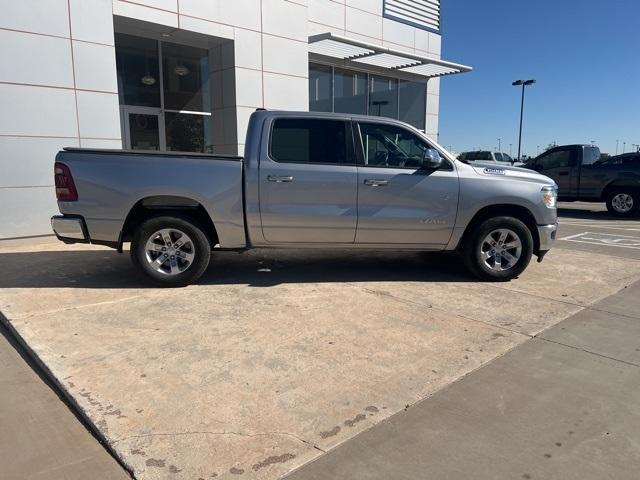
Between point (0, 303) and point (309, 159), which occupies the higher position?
point (309, 159)

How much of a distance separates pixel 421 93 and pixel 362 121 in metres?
13.2

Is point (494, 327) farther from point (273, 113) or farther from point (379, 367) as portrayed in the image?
point (273, 113)

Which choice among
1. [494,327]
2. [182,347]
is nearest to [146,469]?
[182,347]

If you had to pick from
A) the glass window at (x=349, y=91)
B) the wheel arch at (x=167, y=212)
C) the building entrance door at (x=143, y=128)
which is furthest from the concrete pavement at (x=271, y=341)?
the glass window at (x=349, y=91)

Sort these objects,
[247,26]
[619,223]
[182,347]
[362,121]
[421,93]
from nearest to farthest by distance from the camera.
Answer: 1. [182,347]
2. [362,121]
3. [247,26]
4. [619,223]
5. [421,93]

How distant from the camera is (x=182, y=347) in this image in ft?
13.7

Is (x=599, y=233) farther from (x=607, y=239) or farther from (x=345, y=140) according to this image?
(x=345, y=140)

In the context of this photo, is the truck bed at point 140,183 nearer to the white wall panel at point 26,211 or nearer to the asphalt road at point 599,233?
the white wall panel at point 26,211

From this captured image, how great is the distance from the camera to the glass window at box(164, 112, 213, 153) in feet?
40.5

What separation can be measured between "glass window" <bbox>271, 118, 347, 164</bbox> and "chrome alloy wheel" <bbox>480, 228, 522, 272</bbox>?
2.07 metres

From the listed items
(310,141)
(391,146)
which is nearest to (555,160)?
(391,146)

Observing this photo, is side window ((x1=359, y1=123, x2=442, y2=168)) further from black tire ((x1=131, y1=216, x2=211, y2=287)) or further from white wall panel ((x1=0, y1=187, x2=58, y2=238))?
white wall panel ((x1=0, y1=187, x2=58, y2=238))

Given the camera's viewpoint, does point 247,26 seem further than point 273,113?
Yes

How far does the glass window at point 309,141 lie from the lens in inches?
236
